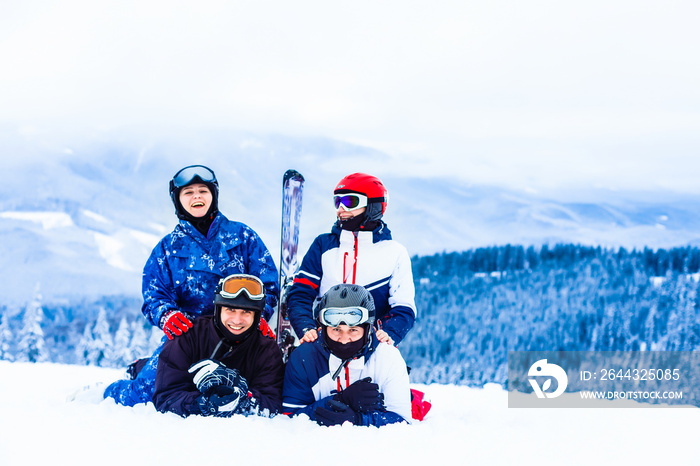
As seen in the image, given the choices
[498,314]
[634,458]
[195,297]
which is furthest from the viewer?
[498,314]

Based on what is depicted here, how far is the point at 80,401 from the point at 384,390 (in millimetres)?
2504

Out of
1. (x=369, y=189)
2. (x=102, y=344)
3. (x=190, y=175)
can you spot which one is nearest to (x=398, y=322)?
(x=369, y=189)

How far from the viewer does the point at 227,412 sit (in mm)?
3303

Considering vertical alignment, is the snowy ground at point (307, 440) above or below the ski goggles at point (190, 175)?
below

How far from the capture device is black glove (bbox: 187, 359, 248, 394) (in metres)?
3.33

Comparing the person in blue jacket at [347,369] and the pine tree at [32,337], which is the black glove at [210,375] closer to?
the person in blue jacket at [347,369]

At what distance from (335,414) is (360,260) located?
1161 mm

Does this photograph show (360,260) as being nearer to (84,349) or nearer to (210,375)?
(210,375)

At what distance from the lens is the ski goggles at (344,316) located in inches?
133

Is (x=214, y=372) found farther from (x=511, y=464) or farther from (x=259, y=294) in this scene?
(x=511, y=464)

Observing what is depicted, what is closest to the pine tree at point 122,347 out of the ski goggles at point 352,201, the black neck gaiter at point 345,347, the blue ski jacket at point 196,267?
the blue ski jacket at point 196,267

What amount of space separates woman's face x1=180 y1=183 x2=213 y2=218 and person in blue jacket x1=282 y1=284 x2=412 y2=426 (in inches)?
46.9

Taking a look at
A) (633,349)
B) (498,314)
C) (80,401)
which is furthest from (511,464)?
(498,314)

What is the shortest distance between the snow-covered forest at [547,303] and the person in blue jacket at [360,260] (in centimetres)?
1905
